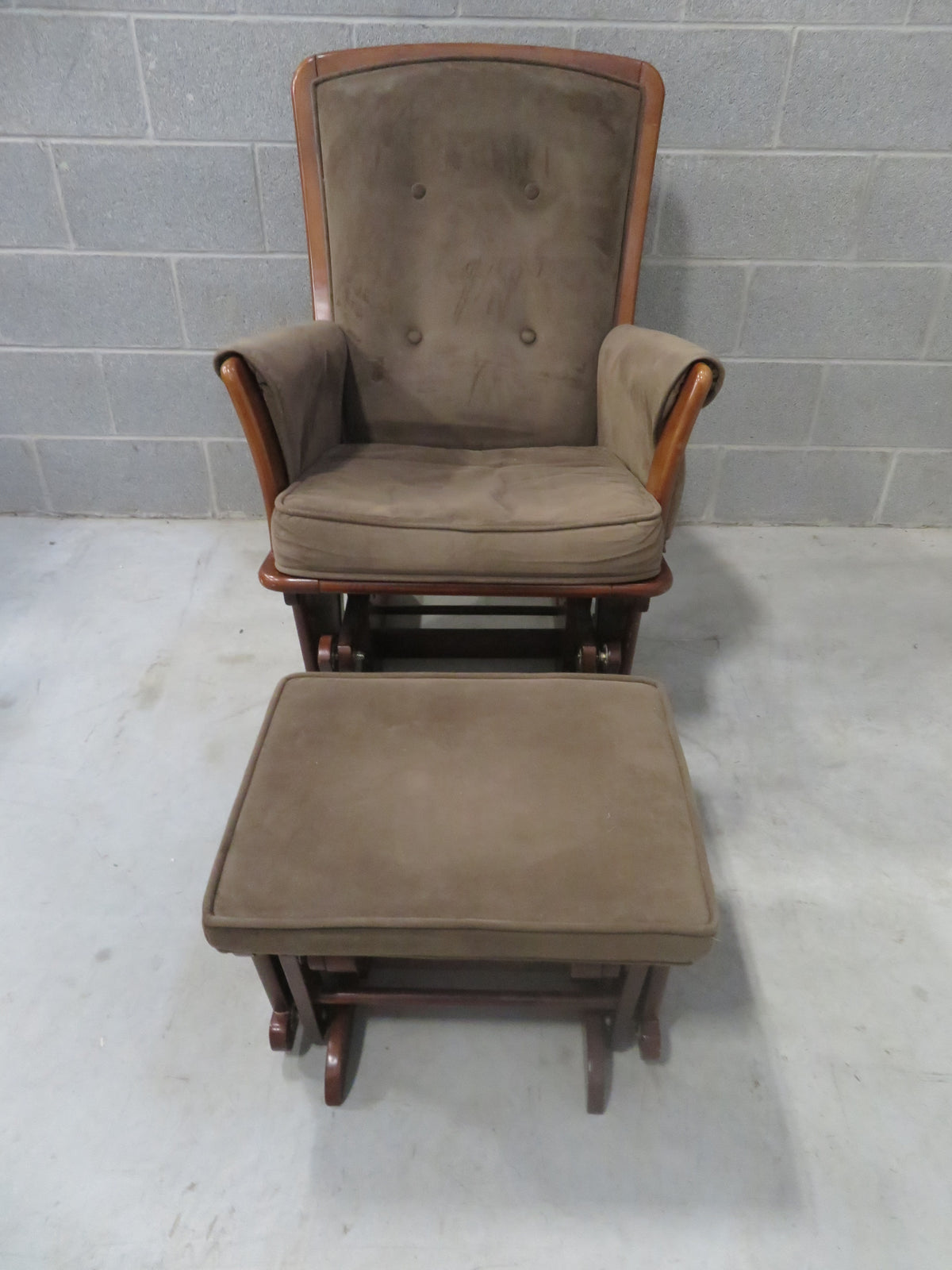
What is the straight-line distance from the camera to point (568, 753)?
2.77 feet

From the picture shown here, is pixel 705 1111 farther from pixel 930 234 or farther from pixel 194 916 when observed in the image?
pixel 930 234

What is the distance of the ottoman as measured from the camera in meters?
0.71

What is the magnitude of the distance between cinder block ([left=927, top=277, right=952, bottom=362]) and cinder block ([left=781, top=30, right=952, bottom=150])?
11.8 inches

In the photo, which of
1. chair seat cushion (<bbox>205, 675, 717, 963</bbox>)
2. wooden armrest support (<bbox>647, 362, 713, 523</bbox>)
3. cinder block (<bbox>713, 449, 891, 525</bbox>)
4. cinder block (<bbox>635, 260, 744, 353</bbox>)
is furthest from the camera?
cinder block (<bbox>713, 449, 891, 525</bbox>)

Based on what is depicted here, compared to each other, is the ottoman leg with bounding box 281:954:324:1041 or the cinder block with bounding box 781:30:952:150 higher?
the cinder block with bounding box 781:30:952:150

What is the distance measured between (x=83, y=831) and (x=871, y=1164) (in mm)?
1082

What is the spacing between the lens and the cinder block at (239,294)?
1799 millimetres

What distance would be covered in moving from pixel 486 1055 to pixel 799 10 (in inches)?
73.4

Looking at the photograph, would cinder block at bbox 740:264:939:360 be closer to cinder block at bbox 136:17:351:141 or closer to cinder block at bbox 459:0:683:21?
cinder block at bbox 459:0:683:21

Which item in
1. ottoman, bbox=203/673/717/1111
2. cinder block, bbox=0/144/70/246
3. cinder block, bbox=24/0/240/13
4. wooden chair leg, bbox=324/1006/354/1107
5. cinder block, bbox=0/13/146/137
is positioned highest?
cinder block, bbox=24/0/240/13

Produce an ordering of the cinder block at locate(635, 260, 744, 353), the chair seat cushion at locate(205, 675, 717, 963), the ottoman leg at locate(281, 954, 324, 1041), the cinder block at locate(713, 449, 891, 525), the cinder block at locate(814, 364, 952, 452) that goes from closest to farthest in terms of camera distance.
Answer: the chair seat cushion at locate(205, 675, 717, 963)
the ottoman leg at locate(281, 954, 324, 1041)
the cinder block at locate(635, 260, 744, 353)
the cinder block at locate(814, 364, 952, 452)
the cinder block at locate(713, 449, 891, 525)

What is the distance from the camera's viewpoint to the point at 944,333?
185 cm

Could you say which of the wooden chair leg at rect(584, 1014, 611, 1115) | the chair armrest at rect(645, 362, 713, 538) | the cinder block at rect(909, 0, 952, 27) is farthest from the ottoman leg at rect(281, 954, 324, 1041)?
the cinder block at rect(909, 0, 952, 27)

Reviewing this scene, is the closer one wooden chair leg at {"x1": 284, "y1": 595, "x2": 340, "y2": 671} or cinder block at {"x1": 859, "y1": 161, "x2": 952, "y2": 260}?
wooden chair leg at {"x1": 284, "y1": 595, "x2": 340, "y2": 671}
